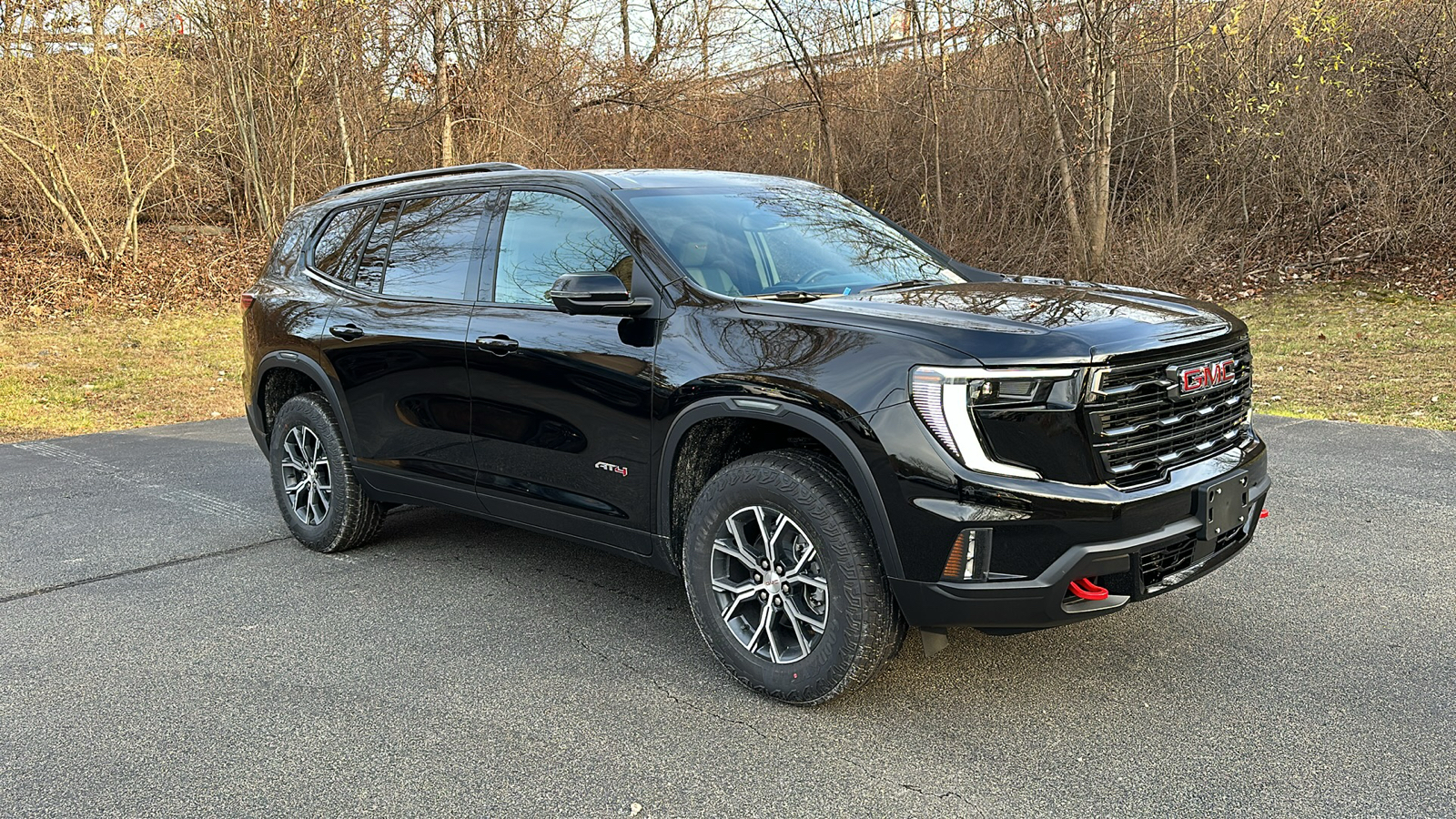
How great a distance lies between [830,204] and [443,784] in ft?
9.83

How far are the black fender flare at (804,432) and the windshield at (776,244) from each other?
0.51 meters

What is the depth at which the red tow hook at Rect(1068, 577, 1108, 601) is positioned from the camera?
3.23m

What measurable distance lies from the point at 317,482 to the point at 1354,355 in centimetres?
1009

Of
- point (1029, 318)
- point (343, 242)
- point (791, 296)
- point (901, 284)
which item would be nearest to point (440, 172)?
point (343, 242)

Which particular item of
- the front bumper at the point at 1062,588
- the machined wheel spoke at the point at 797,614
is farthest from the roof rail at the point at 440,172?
the front bumper at the point at 1062,588

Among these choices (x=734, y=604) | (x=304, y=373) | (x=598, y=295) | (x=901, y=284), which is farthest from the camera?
(x=304, y=373)

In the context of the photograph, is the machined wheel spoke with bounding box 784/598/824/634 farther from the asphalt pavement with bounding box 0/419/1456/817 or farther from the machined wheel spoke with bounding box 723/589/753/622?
the asphalt pavement with bounding box 0/419/1456/817

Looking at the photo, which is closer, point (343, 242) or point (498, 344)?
point (498, 344)

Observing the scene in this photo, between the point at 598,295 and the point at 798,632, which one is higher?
the point at 598,295

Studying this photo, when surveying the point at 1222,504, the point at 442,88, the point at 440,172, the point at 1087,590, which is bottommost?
the point at 1087,590

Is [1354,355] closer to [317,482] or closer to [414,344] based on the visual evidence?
[414,344]

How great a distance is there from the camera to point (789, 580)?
358 centimetres

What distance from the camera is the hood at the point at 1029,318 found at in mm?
3201

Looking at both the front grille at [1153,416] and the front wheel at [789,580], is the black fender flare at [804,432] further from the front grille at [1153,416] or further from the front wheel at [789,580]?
the front grille at [1153,416]
